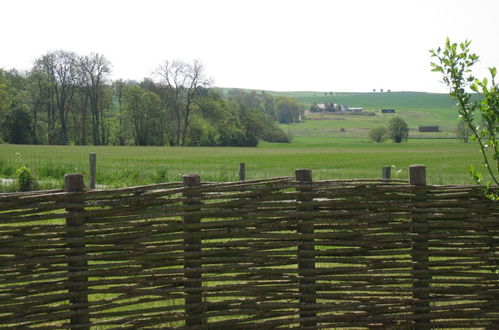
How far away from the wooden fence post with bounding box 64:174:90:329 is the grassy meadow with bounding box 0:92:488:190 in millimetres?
14981

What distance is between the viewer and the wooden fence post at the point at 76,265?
14.1ft

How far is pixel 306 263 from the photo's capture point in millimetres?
4703

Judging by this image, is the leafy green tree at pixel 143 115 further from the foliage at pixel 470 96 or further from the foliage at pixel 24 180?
the foliage at pixel 470 96

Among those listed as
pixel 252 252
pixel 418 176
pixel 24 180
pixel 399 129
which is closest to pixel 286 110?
pixel 399 129

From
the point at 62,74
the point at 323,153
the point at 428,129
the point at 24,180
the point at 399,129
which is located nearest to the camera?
the point at 24,180

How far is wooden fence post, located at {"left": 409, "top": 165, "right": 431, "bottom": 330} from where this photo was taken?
4836 millimetres

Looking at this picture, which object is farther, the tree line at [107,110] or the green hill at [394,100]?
the green hill at [394,100]

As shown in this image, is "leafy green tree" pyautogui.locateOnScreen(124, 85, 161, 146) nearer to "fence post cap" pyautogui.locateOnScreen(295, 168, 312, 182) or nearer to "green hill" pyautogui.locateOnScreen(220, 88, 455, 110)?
"fence post cap" pyautogui.locateOnScreen(295, 168, 312, 182)

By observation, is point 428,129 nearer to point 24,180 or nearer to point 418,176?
point 24,180

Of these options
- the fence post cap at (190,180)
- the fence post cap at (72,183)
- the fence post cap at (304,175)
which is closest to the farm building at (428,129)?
the fence post cap at (304,175)

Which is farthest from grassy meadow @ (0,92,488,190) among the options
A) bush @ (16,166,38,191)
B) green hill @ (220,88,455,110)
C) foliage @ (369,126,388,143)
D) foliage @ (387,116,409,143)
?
foliage @ (387,116,409,143)

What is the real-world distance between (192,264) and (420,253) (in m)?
1.85

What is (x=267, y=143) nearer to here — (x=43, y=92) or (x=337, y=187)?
(x=43, y=92)

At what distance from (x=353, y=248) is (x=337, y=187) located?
1.65ft
